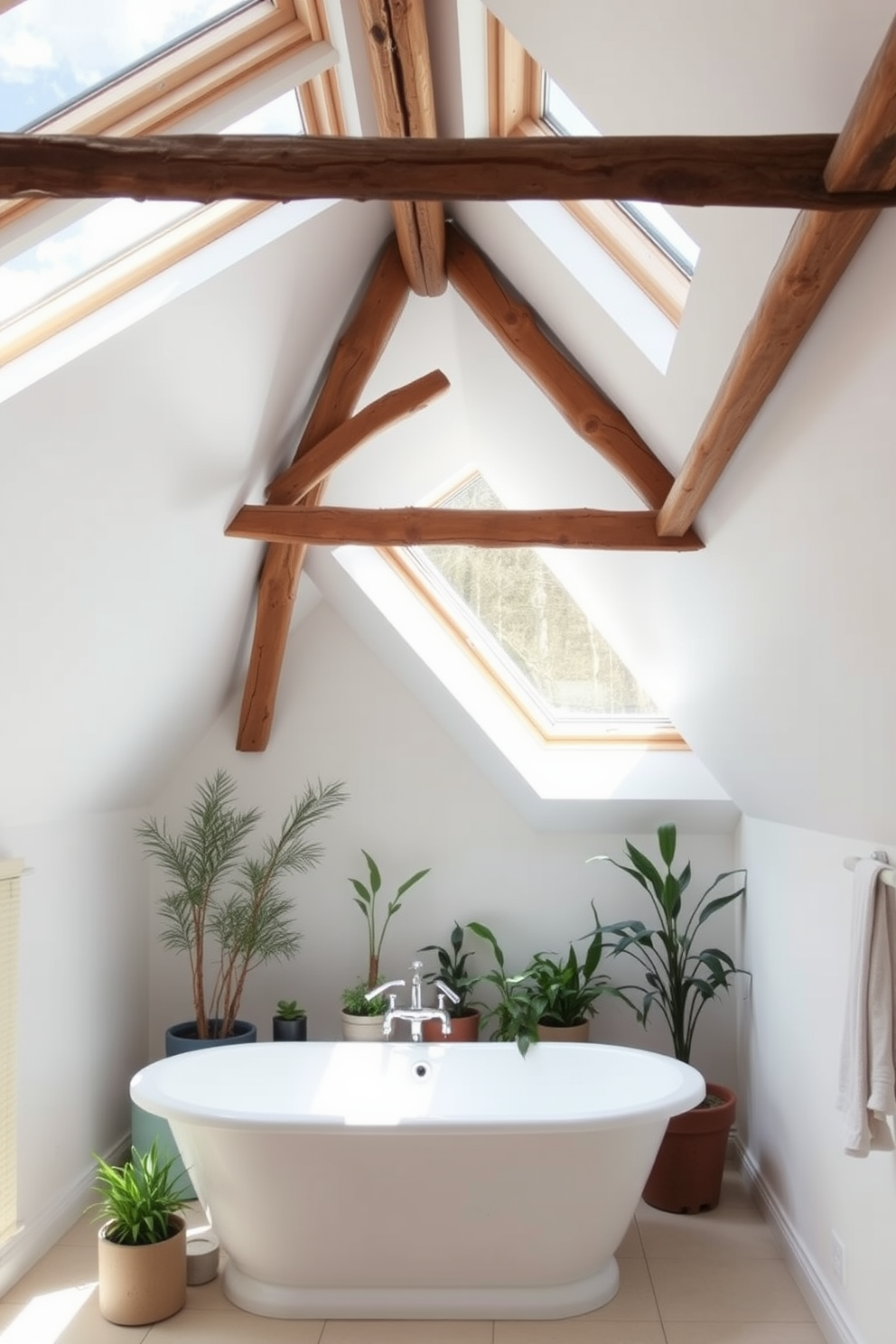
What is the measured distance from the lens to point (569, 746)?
5223 millimetres

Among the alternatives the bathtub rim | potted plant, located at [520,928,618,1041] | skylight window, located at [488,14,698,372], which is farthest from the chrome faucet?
skylight window, located at [488,14,698,372]

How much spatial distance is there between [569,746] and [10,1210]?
2863 mm

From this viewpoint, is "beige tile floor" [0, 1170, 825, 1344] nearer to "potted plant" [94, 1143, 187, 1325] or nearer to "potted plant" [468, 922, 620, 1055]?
"potted plant" [94, 1143, 187, 1325]

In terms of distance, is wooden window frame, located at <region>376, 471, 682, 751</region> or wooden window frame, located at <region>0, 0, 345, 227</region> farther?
wooden window frame, located at <region>376, 471, 682, 751</region>

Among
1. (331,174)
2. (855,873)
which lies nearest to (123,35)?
(331,174)

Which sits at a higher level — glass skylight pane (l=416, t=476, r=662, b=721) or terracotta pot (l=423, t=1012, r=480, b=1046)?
glass skylight pane (l=416, t=476, r=662, b=721)

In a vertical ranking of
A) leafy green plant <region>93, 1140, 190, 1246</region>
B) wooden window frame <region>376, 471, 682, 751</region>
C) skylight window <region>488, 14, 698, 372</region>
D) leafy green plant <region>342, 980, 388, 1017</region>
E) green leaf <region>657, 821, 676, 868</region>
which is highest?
skylight window <region>488, 14, 698, 372</region>

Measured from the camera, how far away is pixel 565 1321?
11.0ft

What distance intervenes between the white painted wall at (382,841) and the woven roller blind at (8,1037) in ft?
5.24

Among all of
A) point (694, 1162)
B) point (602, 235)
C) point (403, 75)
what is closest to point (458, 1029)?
point (694, 1162)

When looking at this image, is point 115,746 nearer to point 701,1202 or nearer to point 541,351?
point 541,351

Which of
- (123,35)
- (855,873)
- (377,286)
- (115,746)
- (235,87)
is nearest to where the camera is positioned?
(123,35)

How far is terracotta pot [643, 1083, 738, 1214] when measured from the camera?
4.07 meters

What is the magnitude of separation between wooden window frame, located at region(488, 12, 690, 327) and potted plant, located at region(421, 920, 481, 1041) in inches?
110
